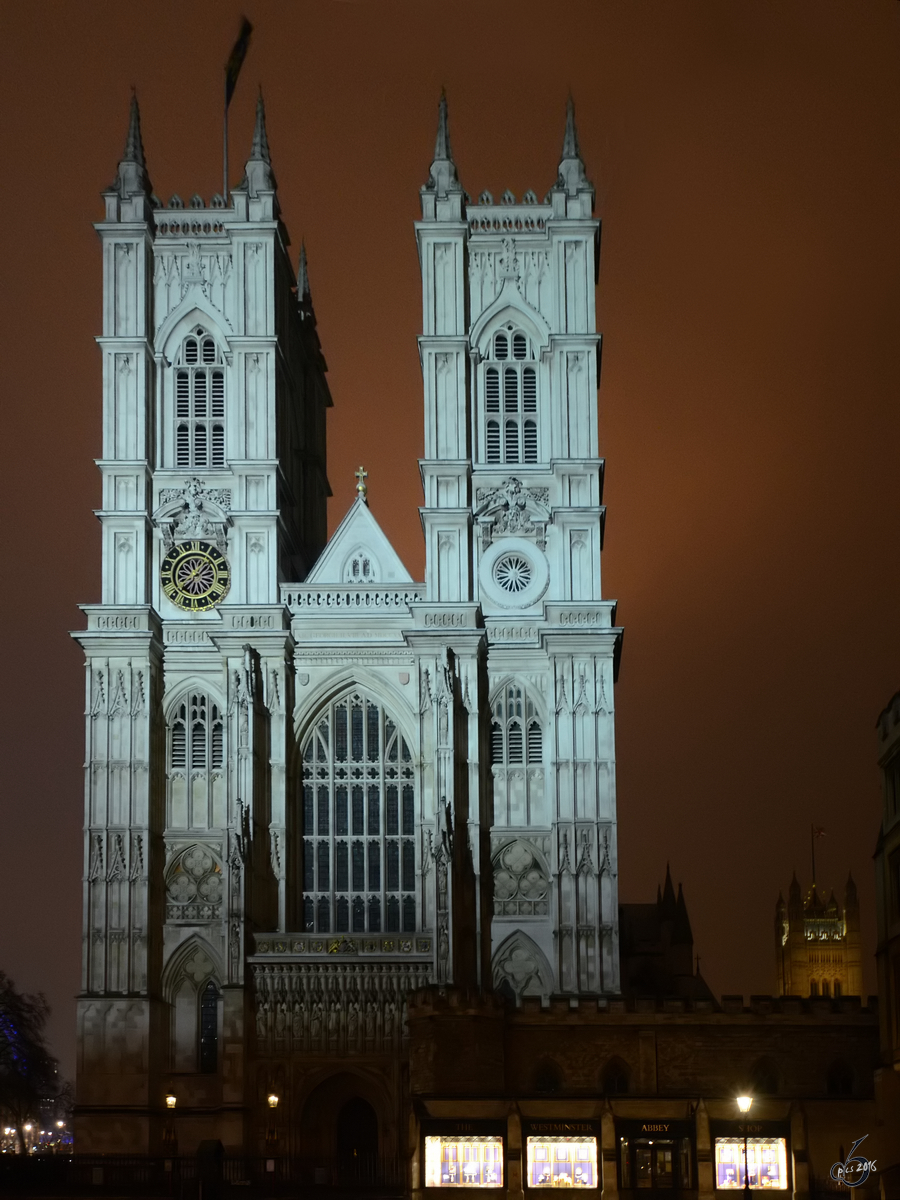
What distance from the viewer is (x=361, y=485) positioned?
69000 millimetres

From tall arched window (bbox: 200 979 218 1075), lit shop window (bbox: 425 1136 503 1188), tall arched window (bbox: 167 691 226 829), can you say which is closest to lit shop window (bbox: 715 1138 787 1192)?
lit shop window (bbox: 425 1136 503 1188)

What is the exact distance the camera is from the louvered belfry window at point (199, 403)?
222 ft

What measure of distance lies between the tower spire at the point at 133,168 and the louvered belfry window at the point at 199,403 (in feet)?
15.3

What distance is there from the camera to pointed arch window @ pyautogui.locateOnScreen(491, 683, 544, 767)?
215ft

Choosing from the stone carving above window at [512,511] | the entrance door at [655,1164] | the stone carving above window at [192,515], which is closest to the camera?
the entrance door at [655,1164]

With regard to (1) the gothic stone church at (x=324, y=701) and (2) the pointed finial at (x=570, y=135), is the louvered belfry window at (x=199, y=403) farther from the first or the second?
(2) the pointed finial at (x=570, y=135)

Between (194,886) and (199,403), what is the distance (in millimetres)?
14397

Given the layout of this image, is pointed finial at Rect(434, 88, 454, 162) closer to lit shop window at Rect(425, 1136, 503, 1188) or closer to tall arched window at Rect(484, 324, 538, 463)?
tall arched window at Rect(484, 324, 538, 463)

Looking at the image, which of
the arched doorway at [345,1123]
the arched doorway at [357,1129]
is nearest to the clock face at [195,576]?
the arched doorway at [345,1123]

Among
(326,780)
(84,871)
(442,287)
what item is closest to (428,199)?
(442,287)

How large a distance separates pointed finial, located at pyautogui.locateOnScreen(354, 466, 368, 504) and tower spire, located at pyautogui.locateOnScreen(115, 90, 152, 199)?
10.5 meters

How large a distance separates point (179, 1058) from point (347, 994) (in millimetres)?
5372

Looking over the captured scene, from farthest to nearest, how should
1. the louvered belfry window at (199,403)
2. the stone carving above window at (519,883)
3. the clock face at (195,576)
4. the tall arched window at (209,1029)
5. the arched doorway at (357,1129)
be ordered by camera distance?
the louvered belfry window at (199,403), the clock face at (195,576), the stone carving above window at (519,883), the tall arched window at (209,1029), the arched doorway at (357,1129)

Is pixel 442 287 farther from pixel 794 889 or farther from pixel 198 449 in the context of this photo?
pixel 794 889
